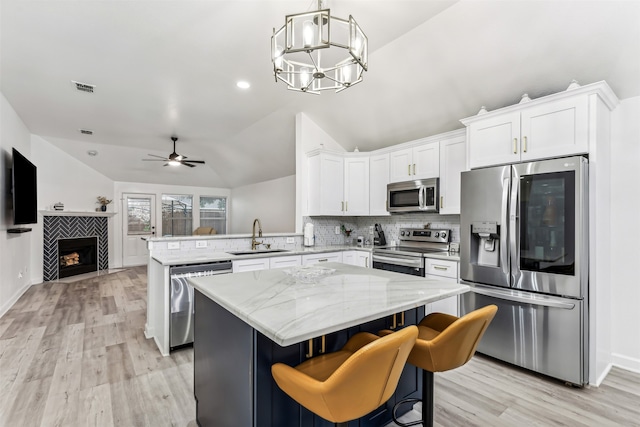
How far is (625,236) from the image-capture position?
8.60 feet

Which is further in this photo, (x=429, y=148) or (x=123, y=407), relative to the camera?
(x=429, y=148)

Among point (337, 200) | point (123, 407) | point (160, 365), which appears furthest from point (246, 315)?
point (337, 200)

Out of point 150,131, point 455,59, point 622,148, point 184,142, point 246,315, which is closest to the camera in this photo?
point 246,315

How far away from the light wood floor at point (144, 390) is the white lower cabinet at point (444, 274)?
1.70ft

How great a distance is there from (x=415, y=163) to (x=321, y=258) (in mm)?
1729

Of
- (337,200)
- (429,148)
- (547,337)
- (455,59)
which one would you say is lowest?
(547,337)

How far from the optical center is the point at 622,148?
2623 mm

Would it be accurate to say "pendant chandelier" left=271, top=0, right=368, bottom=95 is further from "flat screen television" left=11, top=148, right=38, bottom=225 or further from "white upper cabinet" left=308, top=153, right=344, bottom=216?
"flat screen television" left=11, top=148, right=38, bottom=225

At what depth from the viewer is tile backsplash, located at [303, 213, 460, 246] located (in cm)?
388

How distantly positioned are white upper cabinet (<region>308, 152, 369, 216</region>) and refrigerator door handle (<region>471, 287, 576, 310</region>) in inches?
79.2

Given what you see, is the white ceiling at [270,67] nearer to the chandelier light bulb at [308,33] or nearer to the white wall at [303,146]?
the white wall at [303,146]

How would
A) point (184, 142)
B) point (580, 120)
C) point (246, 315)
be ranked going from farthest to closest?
point (184, 142)
point (580, 120)
point (246, 315)

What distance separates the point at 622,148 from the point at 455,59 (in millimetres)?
1633

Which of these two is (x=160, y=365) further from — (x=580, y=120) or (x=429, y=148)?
(x=580, y=120)
